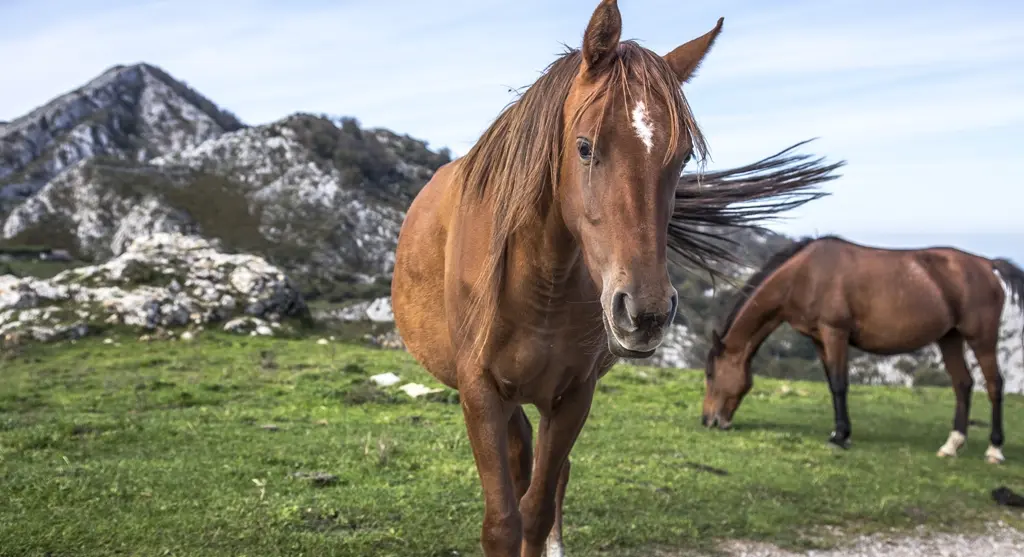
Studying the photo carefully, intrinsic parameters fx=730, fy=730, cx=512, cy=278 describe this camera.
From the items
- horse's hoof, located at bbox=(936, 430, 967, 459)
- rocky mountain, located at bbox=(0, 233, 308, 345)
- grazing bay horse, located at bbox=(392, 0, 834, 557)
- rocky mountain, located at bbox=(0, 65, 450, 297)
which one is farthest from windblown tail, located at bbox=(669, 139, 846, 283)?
rocky mountain, located at bbox=(0, 65, 450, 297)

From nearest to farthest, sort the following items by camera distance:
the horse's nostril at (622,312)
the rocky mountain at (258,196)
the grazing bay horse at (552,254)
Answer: the horse's nostril at (622,312) < the grazing bay horse at (552,254) < the rocky mountain at (258,196)

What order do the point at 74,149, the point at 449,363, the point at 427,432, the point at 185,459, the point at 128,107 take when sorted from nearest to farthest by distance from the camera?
1. the point at 449,363
2. the point at 185,459
3. the point at 427,432
4. the point at 74,149
5. the point at 128,107

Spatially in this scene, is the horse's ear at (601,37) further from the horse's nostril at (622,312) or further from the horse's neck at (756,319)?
the horse's neck at (756,319)

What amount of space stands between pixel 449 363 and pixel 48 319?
14.4 metres

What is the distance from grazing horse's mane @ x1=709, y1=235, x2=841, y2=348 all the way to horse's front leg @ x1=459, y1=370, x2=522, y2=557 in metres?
8.44

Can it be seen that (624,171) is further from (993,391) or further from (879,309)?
(993,391)

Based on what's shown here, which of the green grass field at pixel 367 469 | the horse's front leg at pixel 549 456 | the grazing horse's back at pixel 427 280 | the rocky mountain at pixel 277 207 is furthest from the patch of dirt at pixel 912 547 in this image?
the rocky mountain at pixel 277 207

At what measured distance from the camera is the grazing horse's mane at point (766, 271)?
11.1 metres

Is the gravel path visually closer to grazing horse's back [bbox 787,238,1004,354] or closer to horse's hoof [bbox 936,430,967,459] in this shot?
horse's hoof [bbox 936,430,967,459]

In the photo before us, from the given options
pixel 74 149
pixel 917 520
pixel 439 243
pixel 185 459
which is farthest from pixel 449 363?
pixel 74 149

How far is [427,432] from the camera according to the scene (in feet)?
26.6

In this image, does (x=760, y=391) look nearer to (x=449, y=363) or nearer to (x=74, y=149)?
(x=449, y=363)

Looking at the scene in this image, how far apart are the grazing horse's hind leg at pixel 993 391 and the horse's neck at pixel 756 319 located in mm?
2750

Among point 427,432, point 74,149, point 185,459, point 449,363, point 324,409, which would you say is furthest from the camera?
point 74,149
